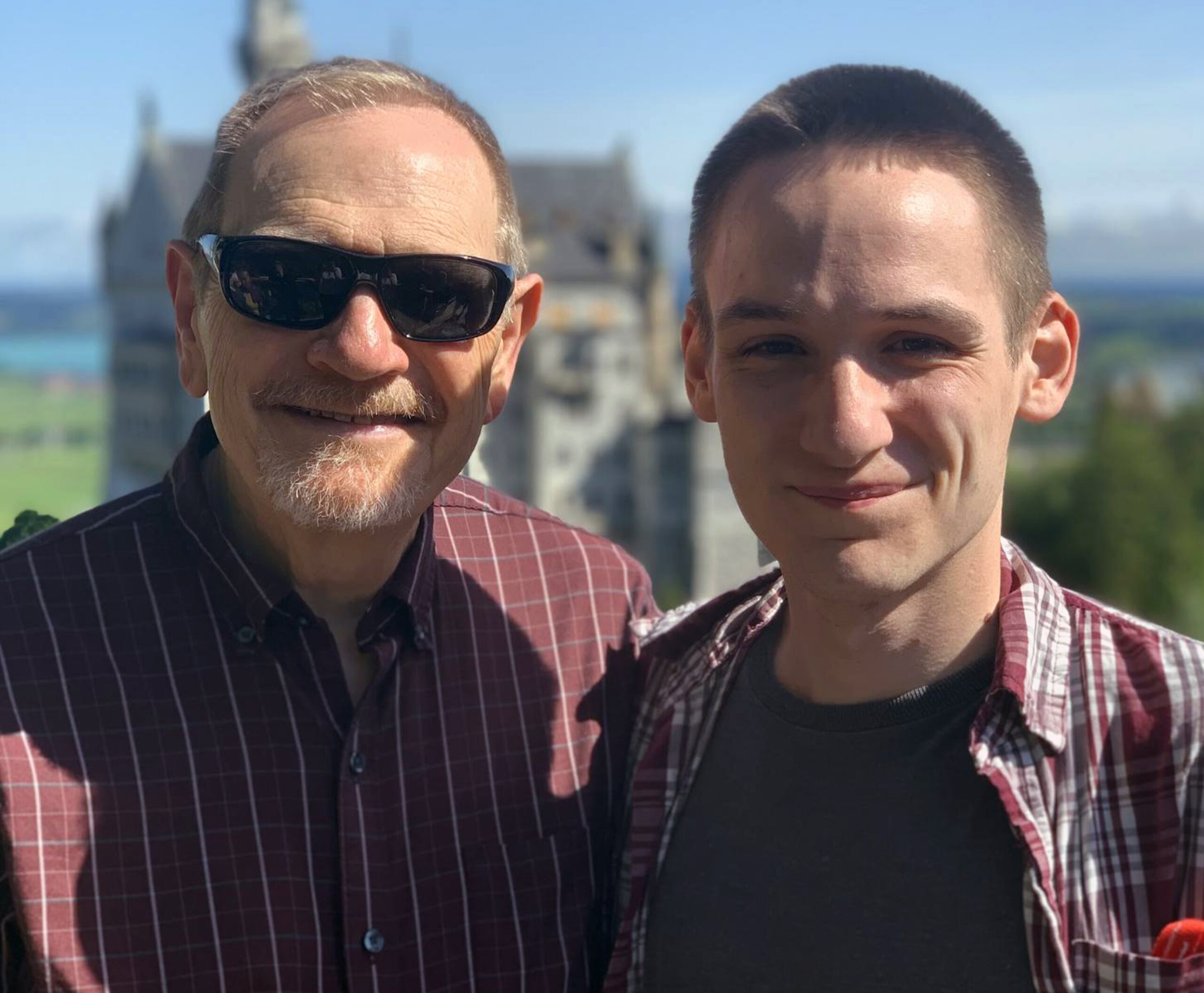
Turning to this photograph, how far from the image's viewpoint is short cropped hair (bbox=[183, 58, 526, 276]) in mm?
3104

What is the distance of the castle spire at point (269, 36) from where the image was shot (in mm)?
50062

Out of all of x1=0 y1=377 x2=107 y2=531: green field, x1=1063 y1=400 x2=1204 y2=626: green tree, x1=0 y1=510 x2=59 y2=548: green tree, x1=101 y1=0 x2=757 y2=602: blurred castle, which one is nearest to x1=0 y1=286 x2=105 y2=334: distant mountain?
x1=0 y1=377 x2=107 y2=531: green field

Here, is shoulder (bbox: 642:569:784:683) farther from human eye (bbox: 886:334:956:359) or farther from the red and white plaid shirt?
human eye (bbox: 886:334:956:359)

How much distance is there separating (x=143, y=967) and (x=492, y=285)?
4.75 ft

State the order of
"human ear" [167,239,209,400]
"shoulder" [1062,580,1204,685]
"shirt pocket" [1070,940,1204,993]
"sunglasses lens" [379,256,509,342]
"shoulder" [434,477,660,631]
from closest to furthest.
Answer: "shirt pocket" [1070,940,1204,993] < "shoulder" [1062,580,1204,685] < "sunglasses lens" [379,256,509,342] < "human ear" [167,239,209,400] < "shoulder" [434,477,660,631]

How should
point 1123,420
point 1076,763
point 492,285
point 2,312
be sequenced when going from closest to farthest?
point 1076,763, point 492,285, point 1123,420, point 2,312

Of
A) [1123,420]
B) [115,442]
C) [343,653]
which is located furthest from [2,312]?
[343,653]

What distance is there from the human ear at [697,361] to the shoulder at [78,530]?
1.12 metres

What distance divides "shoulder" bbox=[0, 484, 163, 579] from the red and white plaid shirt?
5.59 ft

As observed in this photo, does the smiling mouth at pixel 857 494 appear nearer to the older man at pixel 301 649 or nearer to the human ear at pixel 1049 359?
the human ear at pixel 1049 359

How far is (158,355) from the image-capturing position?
1919 inches

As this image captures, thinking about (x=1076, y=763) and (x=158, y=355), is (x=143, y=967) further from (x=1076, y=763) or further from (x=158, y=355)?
(x=158, y=355)

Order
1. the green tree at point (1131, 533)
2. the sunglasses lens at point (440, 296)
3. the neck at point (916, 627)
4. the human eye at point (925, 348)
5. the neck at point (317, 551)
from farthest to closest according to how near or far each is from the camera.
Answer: the green tree at point (1131, 533) < the neck at point (317, 551) < the sunglasses lens at point (440, 296) < the neck at point (916, 627) < the human eye at point (925, 348)

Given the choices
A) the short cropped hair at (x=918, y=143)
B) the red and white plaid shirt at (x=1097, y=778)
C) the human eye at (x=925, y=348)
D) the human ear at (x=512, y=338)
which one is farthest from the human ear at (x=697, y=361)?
the red and white plaid shirt at (x=1097, y=778)
